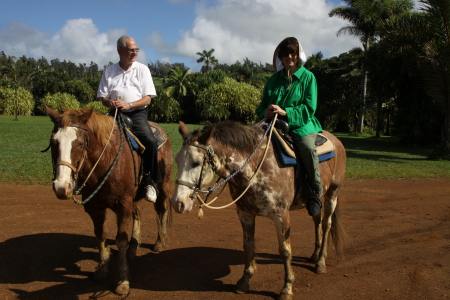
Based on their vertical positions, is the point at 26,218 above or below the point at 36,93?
below

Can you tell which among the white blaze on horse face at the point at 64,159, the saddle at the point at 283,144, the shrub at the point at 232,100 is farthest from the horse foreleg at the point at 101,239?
the shrub at the point at 232,100

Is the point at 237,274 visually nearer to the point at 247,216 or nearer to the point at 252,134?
the point at 247,216

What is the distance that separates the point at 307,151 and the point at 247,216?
3.51 ft

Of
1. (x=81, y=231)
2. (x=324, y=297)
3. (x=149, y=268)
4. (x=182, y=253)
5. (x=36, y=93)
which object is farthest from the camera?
(x=36, y=93)

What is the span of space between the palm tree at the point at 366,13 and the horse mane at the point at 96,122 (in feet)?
91.2

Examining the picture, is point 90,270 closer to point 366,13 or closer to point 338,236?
point 338,236

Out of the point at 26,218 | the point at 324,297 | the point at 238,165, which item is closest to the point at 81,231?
the point at 26,218

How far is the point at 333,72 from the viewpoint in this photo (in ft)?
147

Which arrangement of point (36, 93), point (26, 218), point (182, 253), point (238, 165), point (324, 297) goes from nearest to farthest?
point (238, 165) < point (324, 297) < point (182, 253) < point (26, 218) < point (36, 93)

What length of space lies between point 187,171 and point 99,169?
1.36 meters

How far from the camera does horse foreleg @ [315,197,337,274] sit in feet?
16.6

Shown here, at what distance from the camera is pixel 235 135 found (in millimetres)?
3934

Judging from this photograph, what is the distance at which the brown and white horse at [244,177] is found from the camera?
355 centimetres

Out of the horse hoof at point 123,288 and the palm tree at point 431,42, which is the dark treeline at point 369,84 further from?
the horse hoof at point 123,288
